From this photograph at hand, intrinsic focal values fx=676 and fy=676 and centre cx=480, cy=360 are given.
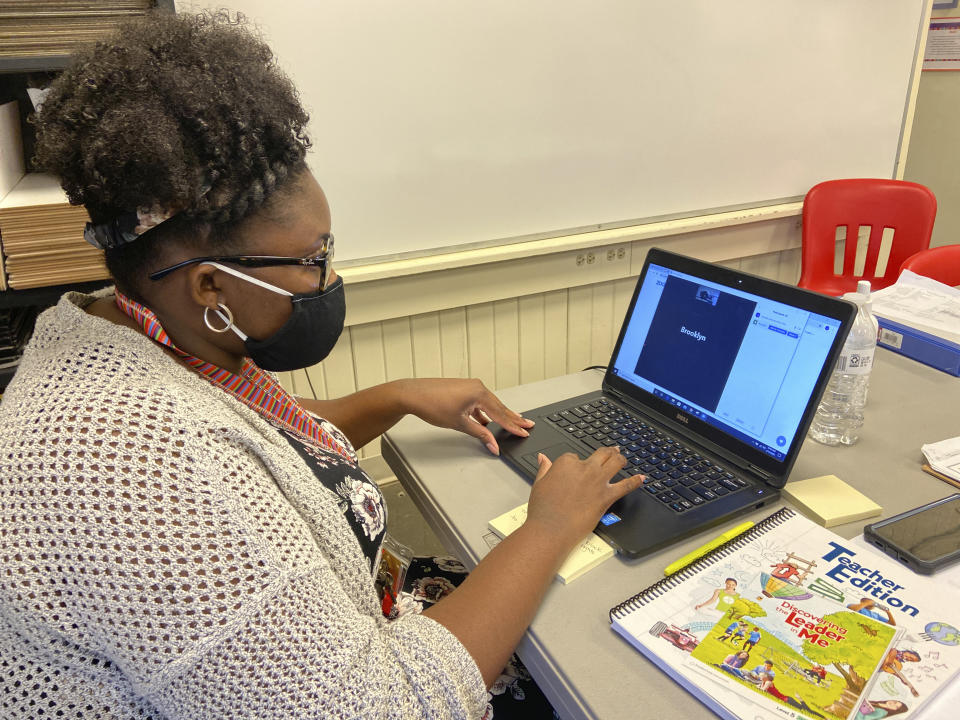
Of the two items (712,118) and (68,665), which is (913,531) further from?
(712,118)

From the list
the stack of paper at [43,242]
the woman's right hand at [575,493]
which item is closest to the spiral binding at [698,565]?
the woman's right hand at [575,493]

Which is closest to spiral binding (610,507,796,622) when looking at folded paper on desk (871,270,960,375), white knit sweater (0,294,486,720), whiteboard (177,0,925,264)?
white knit sweater (0,294,486,720)

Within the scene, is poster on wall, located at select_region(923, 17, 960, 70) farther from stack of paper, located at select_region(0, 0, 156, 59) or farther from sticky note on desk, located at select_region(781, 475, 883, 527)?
stack of paper, located at select_region(0, 0, 156, 59)

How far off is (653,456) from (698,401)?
0.39 ft

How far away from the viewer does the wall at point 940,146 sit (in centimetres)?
324

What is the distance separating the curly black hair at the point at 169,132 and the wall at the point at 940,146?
3625 mm

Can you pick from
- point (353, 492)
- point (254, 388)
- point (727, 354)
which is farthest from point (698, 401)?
point (254, 388)

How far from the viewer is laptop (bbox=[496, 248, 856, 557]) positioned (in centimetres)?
89

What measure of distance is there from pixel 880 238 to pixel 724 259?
54cm

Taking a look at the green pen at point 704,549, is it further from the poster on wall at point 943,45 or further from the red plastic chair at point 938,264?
the poster on wall at point 943,45

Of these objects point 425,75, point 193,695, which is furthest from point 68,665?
point 425,75

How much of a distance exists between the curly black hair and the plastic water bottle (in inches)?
34.9

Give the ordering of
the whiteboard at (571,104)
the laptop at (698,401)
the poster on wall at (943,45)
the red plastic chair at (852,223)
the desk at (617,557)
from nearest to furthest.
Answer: the desk at (617,557) → the laptop at (698,401) → the whiteboard at (571,104) → the red plastic chair at (852,223) → the poster on wall at (943,45)

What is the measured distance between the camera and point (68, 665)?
59cm
